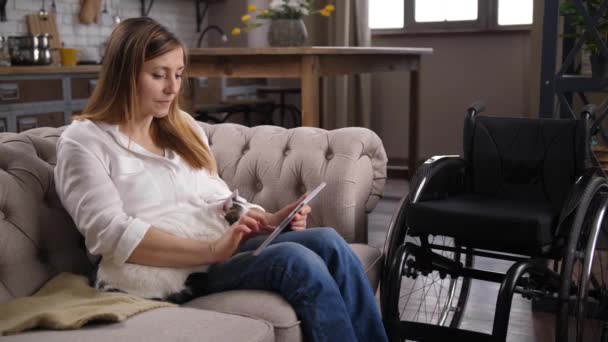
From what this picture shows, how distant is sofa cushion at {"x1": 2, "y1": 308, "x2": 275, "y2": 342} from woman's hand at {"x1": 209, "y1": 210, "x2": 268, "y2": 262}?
126 millimetres

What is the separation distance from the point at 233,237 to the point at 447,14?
451 cm

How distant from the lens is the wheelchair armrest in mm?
2117

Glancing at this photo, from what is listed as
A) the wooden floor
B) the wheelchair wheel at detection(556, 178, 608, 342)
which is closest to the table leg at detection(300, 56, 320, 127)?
the wooden floor

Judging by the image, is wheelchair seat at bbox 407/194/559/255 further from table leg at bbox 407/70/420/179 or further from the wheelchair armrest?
table leg at bbox 407/70/420/179

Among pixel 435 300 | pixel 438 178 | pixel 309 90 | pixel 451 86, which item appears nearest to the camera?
pixel 438 178

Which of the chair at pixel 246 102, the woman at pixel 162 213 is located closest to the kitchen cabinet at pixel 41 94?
the chair at pixel 246 102

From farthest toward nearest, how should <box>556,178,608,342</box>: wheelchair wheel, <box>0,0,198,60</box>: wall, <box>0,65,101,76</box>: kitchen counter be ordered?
<box>0,0,198,60</box>: wall < <box>0,65,101,76</box>: kitchen counter < <box>556,178,608,342</box>: wheelchair wheel

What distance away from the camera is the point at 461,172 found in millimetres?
2355

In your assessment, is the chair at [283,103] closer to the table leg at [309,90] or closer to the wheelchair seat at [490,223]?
the table leg at [309,90]

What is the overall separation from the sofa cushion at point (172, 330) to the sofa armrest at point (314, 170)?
0.60 meters

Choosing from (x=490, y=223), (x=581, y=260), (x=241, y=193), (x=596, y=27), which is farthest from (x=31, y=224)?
(x=596, y=27)

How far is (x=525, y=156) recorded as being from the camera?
7.48ft

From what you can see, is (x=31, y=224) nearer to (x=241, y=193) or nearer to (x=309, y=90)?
(x=241, y=193)

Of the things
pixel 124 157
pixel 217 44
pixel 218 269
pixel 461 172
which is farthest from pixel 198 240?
pixel 217 44
